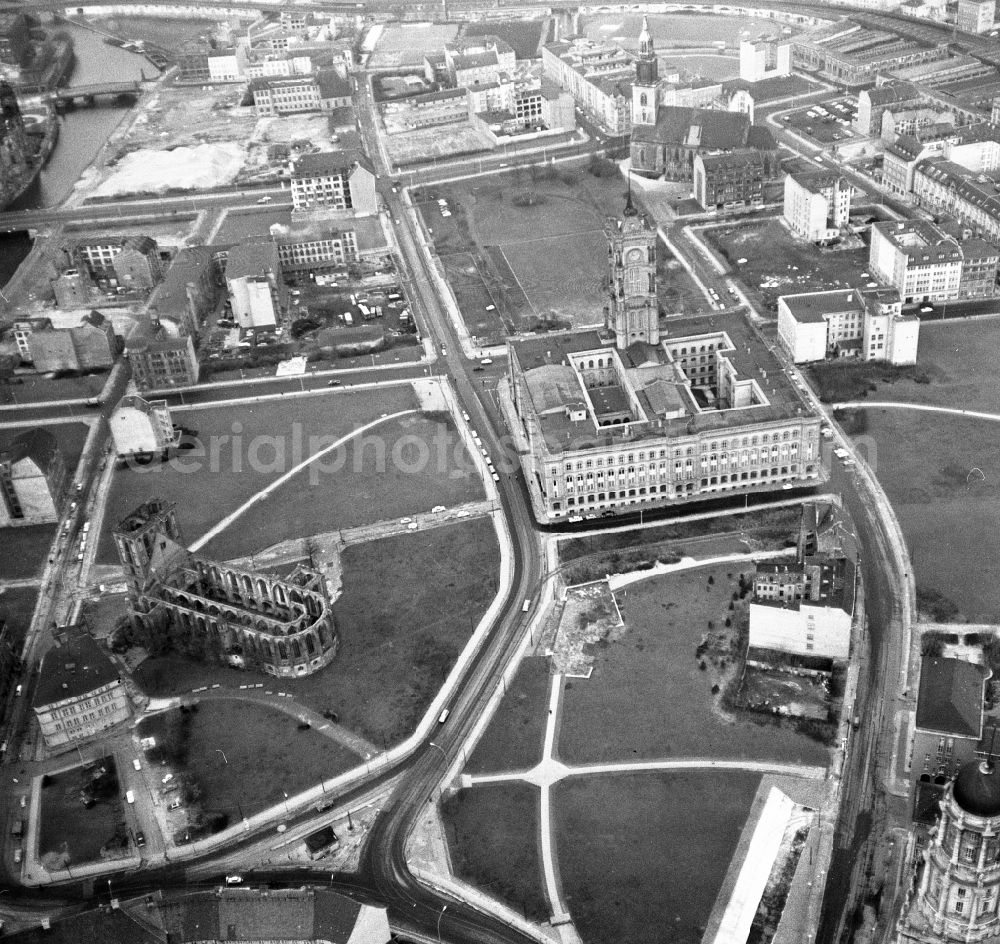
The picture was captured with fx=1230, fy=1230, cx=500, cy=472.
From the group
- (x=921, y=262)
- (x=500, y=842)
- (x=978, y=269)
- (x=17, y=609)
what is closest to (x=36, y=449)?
(x=17, y=609)

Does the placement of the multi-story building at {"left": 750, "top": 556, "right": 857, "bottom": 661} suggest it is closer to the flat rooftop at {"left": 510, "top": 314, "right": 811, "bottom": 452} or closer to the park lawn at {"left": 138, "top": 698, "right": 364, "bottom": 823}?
the flat rooftop at {"left": 510, "top": 314, "right": 811, "bottom": 452}

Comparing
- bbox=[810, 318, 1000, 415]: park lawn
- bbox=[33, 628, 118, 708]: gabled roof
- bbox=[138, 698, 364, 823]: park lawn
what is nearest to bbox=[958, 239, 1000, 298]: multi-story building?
bbox=[810, 318, 1000, 415]: park lawn

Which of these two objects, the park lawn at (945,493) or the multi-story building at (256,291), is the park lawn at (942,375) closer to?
the park lawn at (945,493)

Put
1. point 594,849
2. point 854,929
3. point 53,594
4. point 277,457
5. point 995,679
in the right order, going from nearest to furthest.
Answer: point 854,929
point 594,849
point 995,679
point 53,594
point 277,457

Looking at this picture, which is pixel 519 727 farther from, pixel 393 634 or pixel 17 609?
pixel 17 609

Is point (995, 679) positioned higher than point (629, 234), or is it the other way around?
point (629, 234)

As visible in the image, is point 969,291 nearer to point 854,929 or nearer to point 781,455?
point 781,455

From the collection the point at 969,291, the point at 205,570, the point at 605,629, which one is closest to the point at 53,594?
the point at 205,570
